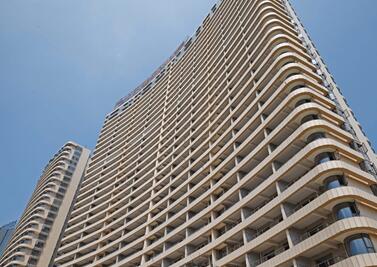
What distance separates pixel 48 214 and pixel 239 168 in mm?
68296

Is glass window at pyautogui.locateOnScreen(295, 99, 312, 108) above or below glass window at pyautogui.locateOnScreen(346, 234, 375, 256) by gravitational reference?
above

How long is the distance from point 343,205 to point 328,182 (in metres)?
2.37

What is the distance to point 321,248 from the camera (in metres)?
25.4

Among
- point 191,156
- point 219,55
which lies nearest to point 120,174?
point 191,156

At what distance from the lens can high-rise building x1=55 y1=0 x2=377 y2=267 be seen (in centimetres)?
2686

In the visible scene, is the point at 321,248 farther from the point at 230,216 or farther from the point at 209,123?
the point at 209,123

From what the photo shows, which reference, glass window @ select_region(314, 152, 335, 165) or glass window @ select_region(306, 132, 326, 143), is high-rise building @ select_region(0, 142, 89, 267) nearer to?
glass window @ select_region(306, 132, 326, 143)

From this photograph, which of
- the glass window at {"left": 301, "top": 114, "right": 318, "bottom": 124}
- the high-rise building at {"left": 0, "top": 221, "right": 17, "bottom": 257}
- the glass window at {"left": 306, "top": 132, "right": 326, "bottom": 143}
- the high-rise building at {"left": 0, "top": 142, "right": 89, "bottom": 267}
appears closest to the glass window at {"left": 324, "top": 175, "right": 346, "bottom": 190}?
the glass window at {"left": 306, "top": 132, "right": 326, "bottom": 143}

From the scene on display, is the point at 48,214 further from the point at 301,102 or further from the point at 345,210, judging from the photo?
the point at 345,210

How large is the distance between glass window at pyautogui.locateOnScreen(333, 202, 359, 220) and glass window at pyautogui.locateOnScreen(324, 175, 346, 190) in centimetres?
156

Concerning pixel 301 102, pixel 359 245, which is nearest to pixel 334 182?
pixel 359 245

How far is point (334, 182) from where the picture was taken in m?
26.3

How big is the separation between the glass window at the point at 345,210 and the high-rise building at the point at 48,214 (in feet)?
250

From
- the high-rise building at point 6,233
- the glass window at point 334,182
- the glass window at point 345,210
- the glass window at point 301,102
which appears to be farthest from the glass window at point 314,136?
the high-rise building at point 6,233
